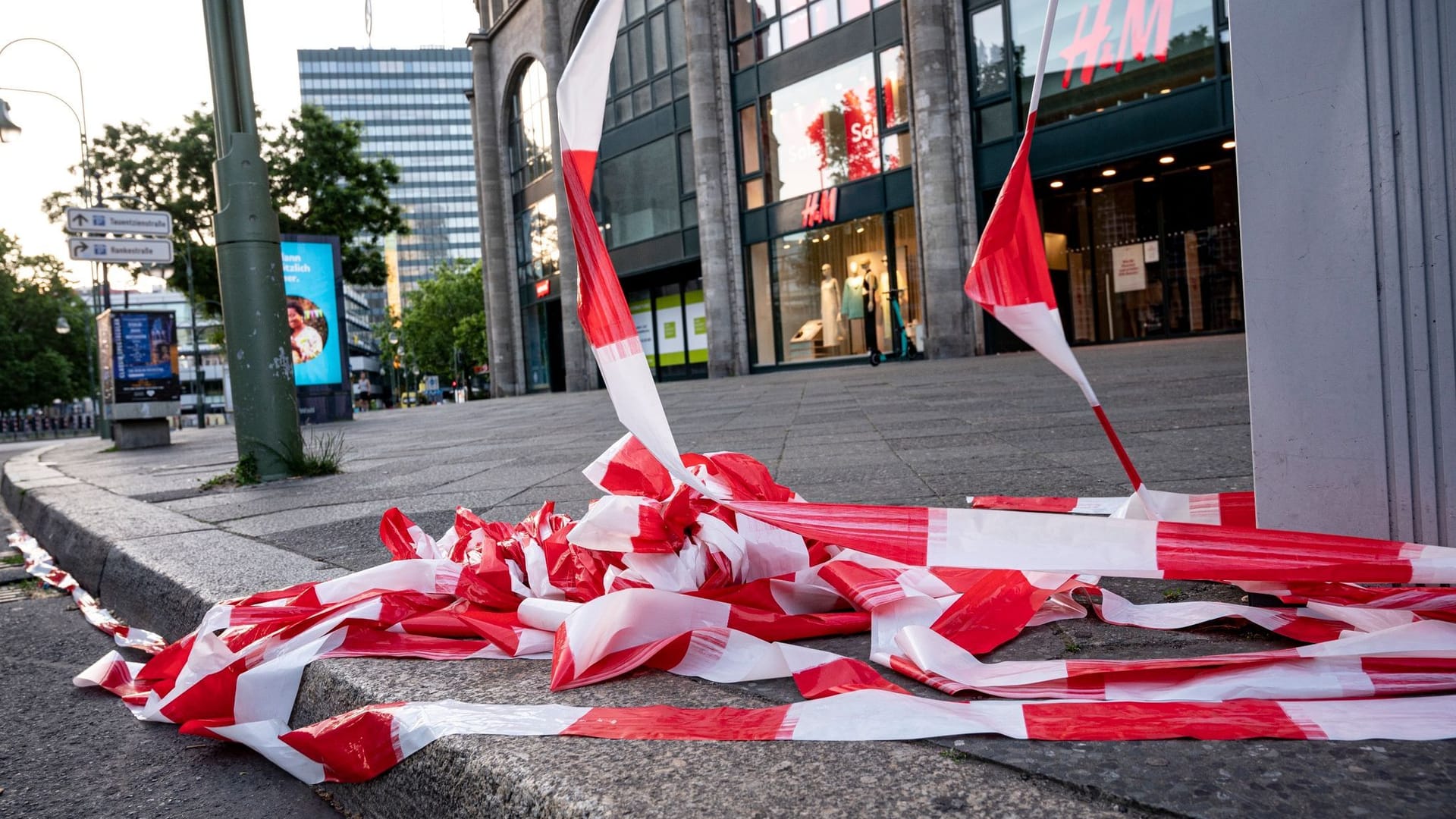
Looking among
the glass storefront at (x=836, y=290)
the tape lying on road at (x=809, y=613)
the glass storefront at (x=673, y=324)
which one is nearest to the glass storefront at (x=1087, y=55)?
the glass storefront at (x=836, y=290)

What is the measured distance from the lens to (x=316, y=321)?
17.1 metres

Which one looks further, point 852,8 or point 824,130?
point 824,130

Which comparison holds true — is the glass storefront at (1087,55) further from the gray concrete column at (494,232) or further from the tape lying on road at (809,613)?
the gray concrete column at (494,232)

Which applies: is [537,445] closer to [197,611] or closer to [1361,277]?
[197,611]

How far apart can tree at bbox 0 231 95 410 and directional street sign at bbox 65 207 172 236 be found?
46834 millimetres

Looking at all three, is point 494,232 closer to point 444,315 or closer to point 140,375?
point 140,375

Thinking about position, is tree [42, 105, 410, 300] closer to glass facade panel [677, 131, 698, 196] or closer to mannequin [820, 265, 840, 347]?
glass facade panel [677, 131, 698, 196]

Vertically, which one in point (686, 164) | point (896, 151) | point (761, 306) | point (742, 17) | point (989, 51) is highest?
point (742, 17)

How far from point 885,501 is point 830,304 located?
19.3m

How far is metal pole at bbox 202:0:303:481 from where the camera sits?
559 cm

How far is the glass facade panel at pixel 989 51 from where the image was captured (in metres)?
18.3

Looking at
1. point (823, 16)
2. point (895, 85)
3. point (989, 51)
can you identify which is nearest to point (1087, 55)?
point (989, 51)

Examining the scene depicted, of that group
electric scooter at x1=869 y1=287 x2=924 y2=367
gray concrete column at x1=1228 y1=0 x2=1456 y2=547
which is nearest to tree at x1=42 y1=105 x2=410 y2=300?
electric scooter at x1=869 y1=287 x2=924 y2=367

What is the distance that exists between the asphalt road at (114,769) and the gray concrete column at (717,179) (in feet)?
69.8
